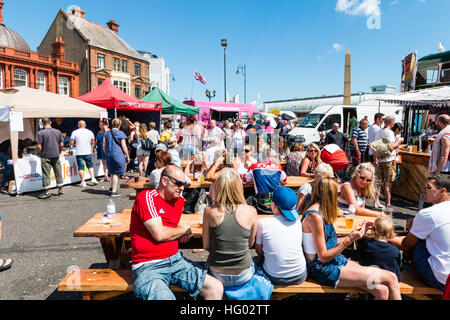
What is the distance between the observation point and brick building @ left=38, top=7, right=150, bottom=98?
36.6m

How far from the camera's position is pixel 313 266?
2779mm

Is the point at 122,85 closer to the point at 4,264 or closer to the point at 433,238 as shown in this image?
the point at 4,264

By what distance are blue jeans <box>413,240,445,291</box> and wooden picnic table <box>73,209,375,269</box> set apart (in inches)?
20.2

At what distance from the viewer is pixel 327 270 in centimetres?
273

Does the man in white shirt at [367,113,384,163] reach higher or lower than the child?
higher

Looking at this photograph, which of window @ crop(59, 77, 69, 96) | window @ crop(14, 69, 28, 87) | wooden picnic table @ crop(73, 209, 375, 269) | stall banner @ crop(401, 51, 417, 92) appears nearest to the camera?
wooden picnic table @ crop(73, 209, 375, 269)

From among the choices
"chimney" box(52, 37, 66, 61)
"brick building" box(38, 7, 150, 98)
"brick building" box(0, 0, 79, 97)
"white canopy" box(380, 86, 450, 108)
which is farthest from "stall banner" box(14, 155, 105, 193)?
"chimney" box(52, 37, 66, 61)

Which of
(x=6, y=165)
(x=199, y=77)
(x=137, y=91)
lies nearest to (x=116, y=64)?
(x=137, y=91)

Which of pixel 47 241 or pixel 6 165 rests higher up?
pixel 6 165

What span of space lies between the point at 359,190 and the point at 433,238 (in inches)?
50.7

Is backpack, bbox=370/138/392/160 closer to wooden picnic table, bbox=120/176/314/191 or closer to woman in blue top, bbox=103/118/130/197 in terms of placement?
wooden picnic table, bbox=120/176/314/191

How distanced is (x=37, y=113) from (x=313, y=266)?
8566 millimetres

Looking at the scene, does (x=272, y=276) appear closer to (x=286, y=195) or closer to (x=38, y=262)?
(x=286, y=195)
